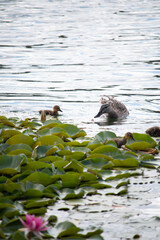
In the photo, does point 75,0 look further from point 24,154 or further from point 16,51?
point 24,154

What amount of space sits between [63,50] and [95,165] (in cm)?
1376

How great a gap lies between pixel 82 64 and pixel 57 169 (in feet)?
37.2

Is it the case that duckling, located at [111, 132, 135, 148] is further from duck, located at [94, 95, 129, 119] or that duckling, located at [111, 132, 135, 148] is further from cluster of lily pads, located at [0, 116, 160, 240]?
duck, located at [94, 95, 129, 119]

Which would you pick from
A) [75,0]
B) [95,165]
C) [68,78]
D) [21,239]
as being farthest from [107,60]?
[75,0]

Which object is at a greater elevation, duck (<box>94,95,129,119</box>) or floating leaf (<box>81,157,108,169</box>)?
floating leaf (<box>81,157,108,169</box>)

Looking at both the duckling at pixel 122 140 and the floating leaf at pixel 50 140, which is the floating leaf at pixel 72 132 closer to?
the duckling at pixel 122 140

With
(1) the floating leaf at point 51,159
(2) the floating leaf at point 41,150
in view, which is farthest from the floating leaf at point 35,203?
(2) the floating leaf at point 41,150

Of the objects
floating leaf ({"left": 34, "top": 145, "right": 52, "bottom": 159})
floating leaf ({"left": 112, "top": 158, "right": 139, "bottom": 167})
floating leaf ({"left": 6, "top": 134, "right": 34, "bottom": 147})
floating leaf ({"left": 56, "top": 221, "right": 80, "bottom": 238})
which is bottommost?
floating leaf ({"left": 112, "top": 158, "right": 139, "bottom": 167})

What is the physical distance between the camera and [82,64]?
16.6 metres

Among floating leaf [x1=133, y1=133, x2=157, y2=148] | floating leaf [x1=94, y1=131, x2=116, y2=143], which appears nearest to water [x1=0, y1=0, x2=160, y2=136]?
floating leaf [x1=94, y1=131, x2=116, y2=143]

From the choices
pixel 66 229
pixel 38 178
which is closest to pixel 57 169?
pixel 38 178

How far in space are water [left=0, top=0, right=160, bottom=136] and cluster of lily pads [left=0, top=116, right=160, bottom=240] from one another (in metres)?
1.73

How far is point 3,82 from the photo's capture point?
45.4ft

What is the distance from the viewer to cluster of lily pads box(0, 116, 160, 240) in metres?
4.32
